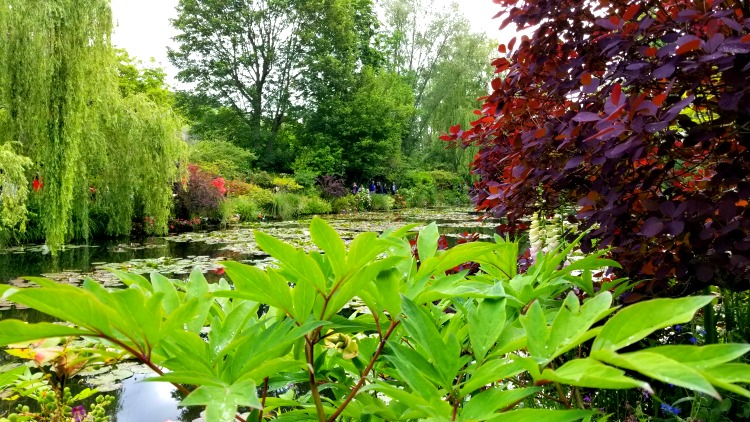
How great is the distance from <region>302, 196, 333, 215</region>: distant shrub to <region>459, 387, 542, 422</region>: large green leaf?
16168mm

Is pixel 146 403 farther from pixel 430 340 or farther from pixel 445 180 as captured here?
pixel 445 180

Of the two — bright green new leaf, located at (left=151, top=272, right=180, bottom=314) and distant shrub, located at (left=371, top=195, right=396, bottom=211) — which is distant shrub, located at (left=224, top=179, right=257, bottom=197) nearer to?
distant shrub, located at (left=371, top=195, right=396, bottom=211)

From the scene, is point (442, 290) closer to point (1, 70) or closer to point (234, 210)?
point (1, 70)

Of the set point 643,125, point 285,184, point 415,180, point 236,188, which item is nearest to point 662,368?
point 643,125

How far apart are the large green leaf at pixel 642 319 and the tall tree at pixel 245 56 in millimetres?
21457

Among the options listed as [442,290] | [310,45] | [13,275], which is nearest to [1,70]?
[13,275]

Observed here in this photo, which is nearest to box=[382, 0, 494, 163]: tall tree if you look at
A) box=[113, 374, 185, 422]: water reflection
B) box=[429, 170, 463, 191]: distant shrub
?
box=[429, 170, 463, 191]: distant shrub

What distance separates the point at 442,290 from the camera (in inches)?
23.9

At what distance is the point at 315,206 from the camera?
17109 millimetres

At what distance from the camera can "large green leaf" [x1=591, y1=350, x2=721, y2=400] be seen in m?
0.30

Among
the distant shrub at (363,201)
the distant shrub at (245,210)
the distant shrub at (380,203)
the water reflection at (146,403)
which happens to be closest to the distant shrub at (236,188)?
the distant shrub at (245,210)

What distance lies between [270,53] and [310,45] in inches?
74.9

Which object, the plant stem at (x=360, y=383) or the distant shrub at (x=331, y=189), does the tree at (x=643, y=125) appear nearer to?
the plant stem at (x=360, y=383)

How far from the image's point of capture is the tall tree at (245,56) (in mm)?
20656
